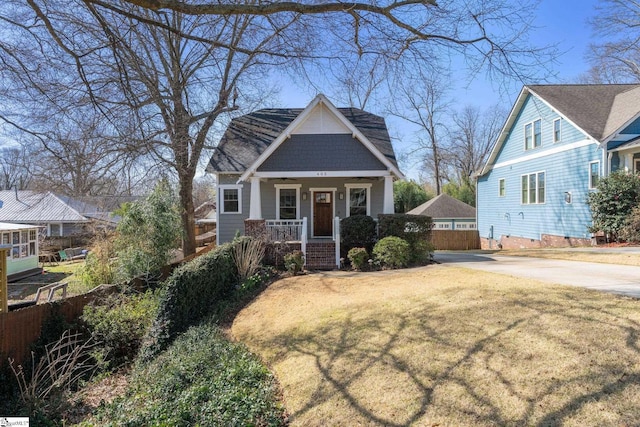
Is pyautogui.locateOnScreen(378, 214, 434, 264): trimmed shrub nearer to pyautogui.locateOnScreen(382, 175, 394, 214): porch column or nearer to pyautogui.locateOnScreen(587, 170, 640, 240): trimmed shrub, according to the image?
pyautogui.locateOnScreen(382, 175, 394, 214): porch column

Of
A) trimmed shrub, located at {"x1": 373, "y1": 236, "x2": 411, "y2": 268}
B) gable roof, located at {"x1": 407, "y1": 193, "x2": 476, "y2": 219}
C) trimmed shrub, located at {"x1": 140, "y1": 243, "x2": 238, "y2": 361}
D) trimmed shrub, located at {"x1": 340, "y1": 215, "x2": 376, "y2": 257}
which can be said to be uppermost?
gable roof, located at {"x1": 407, "y1": 193, "x2": 476, "y2": 219}

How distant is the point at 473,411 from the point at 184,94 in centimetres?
1483

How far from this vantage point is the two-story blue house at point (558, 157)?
15.7 metres

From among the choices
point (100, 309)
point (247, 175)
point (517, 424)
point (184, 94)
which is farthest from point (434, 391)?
point (184, 94)

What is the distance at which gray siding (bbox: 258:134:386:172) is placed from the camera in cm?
1427

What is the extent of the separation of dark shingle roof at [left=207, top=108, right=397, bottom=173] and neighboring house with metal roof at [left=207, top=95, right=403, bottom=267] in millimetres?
47

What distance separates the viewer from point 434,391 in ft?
12.8

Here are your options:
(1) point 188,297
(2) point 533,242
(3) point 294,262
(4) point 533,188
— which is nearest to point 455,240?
(2) point 533,242

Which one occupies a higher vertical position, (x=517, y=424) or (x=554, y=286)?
(x=554, y=286)

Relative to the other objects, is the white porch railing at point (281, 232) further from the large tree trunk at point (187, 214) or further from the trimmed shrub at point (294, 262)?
the large tree trunk at point (187, 214)

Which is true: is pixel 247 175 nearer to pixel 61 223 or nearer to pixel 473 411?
pixel 473 411

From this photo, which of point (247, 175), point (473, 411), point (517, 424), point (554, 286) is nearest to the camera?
point (517, 424)

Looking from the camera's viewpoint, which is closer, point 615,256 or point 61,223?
point 615,256

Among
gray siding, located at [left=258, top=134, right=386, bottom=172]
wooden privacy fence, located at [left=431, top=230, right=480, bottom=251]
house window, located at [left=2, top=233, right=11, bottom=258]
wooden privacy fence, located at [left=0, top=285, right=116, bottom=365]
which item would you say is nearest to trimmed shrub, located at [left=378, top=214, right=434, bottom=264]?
gray siding, located at [left=258, top=134, right=386, bottom=172]
